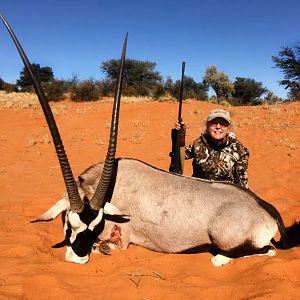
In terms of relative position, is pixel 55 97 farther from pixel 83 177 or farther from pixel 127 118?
pixel 83 177

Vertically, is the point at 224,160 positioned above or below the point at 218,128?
below

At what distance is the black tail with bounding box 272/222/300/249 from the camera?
12.7 feet

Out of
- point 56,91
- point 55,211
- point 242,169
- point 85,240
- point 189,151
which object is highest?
point 56,91

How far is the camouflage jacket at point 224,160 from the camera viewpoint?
16.3 ft

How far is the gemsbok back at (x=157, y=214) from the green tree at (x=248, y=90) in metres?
33.8

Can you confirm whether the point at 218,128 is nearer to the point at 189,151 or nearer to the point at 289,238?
the point at 189,151

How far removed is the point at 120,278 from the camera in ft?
10.8

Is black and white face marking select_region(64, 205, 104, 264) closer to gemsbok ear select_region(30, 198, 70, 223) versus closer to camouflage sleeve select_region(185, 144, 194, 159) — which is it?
gemsbok ear select_region(30, 198, 70, 223)

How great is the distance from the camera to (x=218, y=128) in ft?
15.8

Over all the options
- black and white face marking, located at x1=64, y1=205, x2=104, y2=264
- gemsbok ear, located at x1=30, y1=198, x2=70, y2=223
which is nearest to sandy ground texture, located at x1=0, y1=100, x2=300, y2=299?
black and white face marking, located at x1=64, y1=205, x2=104, y2=264

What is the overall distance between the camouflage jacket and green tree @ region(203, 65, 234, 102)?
32.2m

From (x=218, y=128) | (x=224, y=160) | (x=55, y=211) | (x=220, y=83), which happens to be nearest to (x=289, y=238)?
(x=224, y=160)

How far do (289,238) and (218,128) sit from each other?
61.6 inches

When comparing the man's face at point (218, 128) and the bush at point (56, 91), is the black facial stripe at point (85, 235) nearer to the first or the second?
the man's face at point (218, 128)
